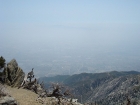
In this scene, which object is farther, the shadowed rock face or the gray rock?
the shadowed rock face

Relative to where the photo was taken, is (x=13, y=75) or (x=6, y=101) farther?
(x=13, y=75)

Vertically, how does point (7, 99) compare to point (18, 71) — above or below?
below

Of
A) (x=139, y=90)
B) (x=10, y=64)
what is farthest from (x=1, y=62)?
(x=139, y=90)

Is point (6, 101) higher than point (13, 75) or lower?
lower

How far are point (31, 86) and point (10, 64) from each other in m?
5.89

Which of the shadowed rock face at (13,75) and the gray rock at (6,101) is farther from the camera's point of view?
the shadowed rock face at (13,75)

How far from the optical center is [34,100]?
29.7m

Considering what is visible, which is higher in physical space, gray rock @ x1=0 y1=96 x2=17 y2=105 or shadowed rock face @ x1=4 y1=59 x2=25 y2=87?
shadowed rock face @ x1=4 y1=59 x2=25 y2=87

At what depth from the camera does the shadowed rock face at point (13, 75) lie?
39438 mm

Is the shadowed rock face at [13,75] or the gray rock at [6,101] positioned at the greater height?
the shadowed rock face at [13,75]

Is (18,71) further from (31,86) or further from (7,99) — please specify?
(7,99)

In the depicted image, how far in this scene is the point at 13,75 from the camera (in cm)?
4103

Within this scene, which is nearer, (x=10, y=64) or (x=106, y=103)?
(x=10, y=64)

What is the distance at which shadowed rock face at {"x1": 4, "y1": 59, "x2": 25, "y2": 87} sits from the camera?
129ft
